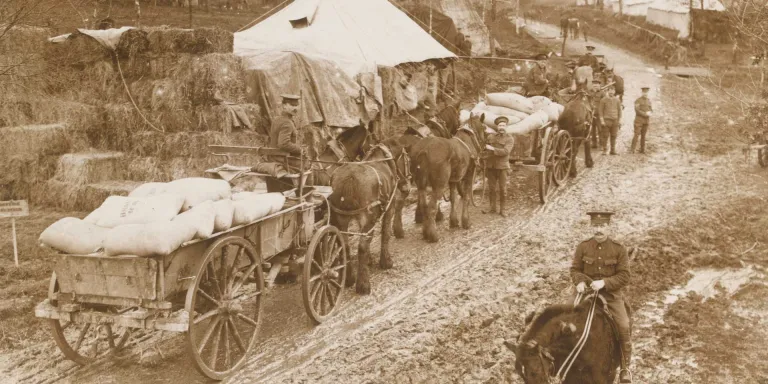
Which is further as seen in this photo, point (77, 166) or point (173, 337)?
point (77, 166)

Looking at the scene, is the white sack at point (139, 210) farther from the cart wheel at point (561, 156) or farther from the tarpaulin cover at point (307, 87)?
the cart wheel at point (561, 156)

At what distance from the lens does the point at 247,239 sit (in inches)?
275

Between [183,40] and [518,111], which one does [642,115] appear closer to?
[518,111]

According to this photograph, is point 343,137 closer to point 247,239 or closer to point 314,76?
point 314,76

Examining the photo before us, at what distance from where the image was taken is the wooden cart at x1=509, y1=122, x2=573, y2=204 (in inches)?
535

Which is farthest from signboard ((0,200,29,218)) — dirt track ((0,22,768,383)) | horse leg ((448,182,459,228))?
horse leg ((448,182,459,228))

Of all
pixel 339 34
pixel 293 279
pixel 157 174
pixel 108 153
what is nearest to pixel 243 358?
pixel 293 279

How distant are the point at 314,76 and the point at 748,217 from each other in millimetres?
9100

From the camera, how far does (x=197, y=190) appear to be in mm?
6551

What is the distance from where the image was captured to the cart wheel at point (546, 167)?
1358cm

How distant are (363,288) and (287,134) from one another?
7.37 ft

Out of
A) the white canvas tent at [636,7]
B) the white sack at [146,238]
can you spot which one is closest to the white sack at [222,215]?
the white sack at [146,238]

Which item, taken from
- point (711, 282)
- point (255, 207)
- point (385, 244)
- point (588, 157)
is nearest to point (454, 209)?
point (385, 244)

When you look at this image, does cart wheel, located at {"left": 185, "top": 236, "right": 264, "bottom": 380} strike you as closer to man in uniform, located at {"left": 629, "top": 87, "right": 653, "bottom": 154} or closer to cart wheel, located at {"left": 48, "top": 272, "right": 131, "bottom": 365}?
cart wheel, located at {"left": 48, "top": 272, "right": 131, "bottom": 365}
